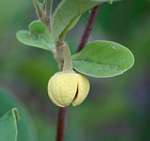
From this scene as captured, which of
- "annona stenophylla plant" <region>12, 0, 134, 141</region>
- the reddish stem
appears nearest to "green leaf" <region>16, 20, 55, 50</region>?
"annona stenophylla plant" <region>12, 0, 134, 141</region>

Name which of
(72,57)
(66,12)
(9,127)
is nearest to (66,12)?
(66,12)

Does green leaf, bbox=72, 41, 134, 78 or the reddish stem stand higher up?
green leaf, bbox=72, 41, 134, 78

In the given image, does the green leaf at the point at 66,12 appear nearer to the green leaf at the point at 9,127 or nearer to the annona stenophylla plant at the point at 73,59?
the annona stenophylla plant at the point at 73,59

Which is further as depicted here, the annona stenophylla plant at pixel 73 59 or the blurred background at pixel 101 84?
the blurred background at pixel 101 84

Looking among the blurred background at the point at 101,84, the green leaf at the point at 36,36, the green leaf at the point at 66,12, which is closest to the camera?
the green leaf at the point at 66,12

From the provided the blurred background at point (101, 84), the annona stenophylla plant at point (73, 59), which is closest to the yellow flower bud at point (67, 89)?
the annona stenophylla plant at point (73, 59)

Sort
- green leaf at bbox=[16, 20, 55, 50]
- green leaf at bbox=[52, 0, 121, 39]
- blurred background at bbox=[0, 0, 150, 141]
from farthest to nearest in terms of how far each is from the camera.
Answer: blurred background at bbox=[0, 0, 150, 141], green leaf at bbox=[16, 20, 55, 50], green leaf at bbox=[52, 0, 121, 39]

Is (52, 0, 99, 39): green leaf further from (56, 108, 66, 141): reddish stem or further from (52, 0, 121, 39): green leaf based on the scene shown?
(56, 108, 66, 141): reddish stem

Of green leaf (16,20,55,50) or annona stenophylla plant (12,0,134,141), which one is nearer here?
annona stenophylla plant (12,0,134,141)
